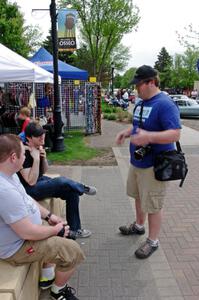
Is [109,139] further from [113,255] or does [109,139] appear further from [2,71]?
[113,255]

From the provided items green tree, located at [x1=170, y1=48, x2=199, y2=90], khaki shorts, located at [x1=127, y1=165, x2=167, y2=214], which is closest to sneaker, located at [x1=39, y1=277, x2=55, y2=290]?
khaki shorts, located at [x1=127, y1=165, x2=167, y2=214]

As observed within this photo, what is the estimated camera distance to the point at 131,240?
437 centimetres

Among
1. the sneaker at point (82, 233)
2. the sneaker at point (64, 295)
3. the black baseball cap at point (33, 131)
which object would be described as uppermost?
the black baseball cap at point (33, 131)

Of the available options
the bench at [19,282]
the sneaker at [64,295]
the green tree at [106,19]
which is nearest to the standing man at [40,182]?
the sneaker at [64,295]

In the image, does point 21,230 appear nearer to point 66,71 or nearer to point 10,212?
point 10,212

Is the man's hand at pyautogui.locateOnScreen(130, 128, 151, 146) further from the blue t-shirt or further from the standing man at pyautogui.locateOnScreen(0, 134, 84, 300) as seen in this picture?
the standing man at pyautogui.locateOnScreen(0, 134, 84, 300)

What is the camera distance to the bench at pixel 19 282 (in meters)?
2.36

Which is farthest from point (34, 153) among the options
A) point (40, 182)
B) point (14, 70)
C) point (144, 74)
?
point (14, 70)

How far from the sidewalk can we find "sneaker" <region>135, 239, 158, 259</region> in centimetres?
6

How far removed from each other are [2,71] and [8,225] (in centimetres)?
608

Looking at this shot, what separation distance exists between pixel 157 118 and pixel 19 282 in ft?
6.39

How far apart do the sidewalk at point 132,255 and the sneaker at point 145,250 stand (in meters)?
0.06

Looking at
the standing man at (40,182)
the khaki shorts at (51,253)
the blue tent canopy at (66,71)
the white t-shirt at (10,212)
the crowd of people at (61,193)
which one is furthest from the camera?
the blue tent canopy at (66,71)

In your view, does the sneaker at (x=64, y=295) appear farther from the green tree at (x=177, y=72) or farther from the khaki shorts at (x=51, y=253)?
the green tree at (x=177, y=72)
